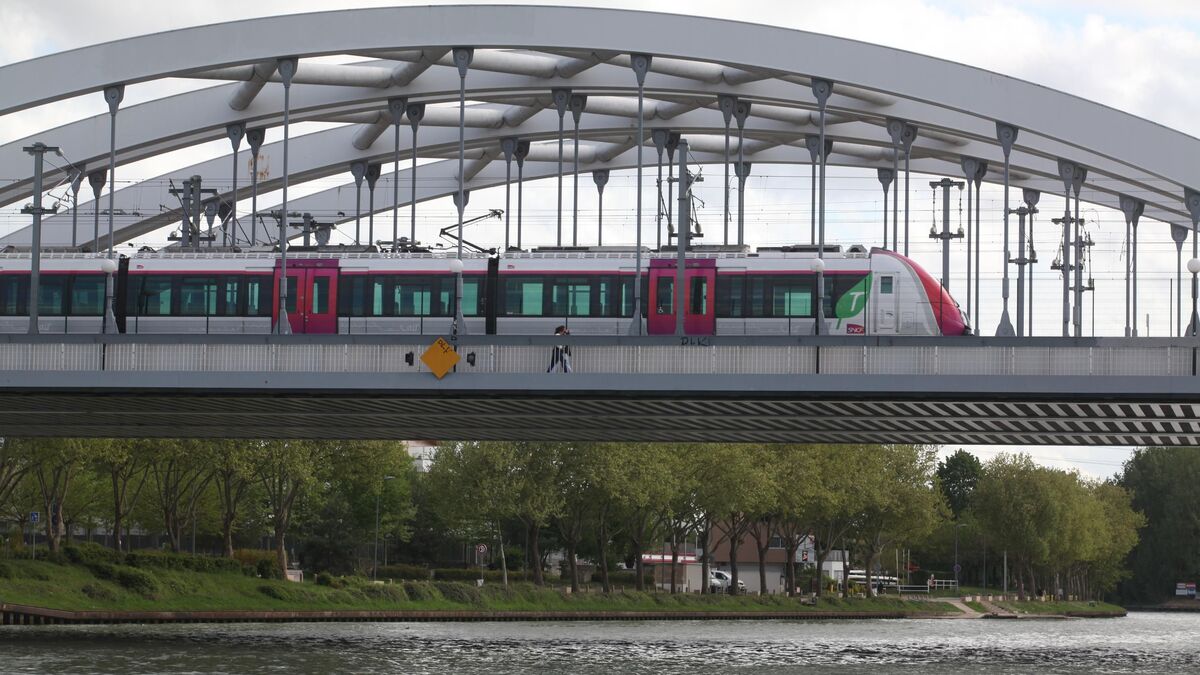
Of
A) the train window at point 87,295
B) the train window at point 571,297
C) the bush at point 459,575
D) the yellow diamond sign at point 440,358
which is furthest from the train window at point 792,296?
the bush at point 459,575

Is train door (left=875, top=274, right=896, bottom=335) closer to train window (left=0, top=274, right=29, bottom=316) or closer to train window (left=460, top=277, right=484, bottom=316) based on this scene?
train window (left=460, top=277, right=484, bottom=316)

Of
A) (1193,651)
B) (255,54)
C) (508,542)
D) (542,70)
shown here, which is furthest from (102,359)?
(508,542)

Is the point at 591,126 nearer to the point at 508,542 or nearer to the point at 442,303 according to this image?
the point at 442,303

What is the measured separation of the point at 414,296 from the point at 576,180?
6881 millimetres

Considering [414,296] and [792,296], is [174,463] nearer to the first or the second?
[414,296]

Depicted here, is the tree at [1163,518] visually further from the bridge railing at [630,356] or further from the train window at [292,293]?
the bridge railing at [630,356]

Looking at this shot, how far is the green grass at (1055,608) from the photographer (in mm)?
133750

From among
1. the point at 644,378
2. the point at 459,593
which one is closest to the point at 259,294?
the point at 644,378

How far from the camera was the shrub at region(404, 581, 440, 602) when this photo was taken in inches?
3312

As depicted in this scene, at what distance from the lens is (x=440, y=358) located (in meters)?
43.0

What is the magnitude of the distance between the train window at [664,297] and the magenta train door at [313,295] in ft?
33.0

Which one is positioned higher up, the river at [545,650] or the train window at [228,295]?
the train window at [228,295]

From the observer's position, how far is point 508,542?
128625 mm

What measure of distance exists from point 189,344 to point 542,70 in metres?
22.2
